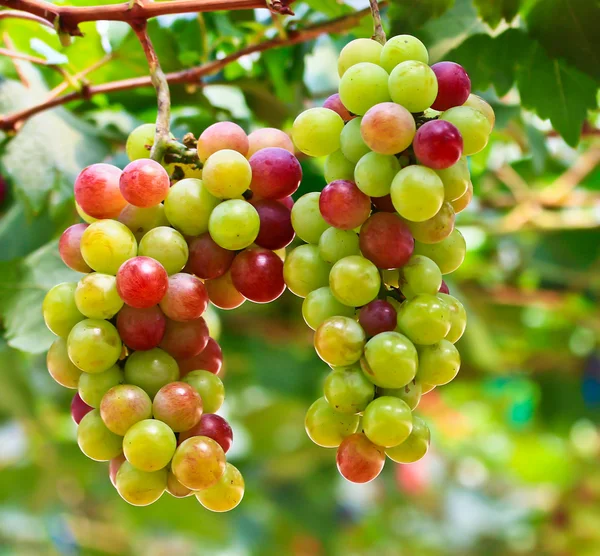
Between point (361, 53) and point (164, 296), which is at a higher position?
point (361, 53)

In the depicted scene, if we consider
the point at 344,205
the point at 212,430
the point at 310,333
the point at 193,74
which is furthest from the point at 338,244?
the point at 310,333

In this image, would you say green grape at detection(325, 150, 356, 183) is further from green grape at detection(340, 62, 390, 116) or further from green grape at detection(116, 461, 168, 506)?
green grape at detection(116, 461, 168, 506)

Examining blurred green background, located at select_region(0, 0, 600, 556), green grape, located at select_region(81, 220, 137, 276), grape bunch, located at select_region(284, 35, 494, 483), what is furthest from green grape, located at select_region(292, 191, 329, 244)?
blurred green background, located at select_region(0, 0, 600, 556)

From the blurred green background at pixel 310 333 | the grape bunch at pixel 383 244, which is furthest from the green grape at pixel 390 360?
the blurred green background at pixel 310 333

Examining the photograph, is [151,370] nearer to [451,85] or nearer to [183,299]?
[183,299]

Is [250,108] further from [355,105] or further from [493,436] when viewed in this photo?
[493,436]

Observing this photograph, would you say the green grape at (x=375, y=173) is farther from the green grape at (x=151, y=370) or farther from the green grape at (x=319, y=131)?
the green grape at (x=151, y=370)
